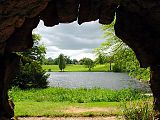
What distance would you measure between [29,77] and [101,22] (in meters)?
24.7

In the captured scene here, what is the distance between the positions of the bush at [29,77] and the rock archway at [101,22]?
76.0 ft

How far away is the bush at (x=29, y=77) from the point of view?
109 feet

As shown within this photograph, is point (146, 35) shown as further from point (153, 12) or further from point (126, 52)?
point (126, 52)

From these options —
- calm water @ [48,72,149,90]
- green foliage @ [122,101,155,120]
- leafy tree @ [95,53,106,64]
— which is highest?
leafy tree @ [95,53,106,64]

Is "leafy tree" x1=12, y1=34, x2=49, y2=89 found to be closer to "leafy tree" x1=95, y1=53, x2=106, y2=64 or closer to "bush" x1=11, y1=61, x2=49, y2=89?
"bush" x1=11, y1=61, x2=49, y2=89

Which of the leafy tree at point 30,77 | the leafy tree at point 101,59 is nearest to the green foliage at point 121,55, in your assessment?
the leafy tree at point 101,59

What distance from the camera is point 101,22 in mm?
10297

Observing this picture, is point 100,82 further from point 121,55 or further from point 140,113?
point 140,113

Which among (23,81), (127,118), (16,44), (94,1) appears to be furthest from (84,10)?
(23,81)

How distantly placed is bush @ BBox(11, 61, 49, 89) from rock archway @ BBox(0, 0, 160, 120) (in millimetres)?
23179

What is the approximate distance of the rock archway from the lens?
9438 millimetres

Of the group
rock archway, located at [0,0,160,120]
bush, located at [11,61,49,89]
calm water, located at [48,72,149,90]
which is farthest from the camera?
calm water, located at [48,72,149,90]

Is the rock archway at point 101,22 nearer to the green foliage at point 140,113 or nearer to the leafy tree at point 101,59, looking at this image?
the green foliage at point 140,113

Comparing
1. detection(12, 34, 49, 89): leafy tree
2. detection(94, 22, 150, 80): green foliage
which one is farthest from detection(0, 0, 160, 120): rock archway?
detection(12, 34, 49, 89): leafy tree
